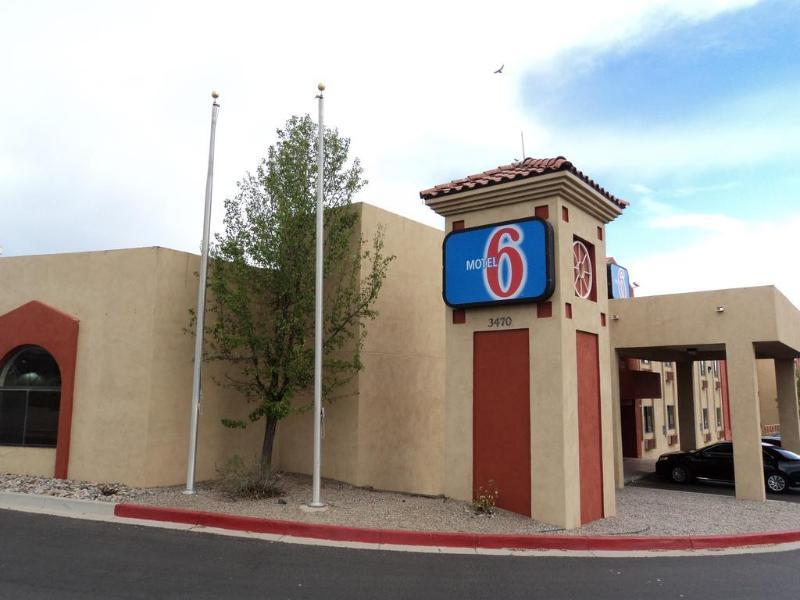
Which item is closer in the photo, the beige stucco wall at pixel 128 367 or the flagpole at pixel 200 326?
the flagpole at pixel 200 326

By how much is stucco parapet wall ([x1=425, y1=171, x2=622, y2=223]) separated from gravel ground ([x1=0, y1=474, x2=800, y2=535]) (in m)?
5.91

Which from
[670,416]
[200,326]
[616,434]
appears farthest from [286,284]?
[670,416]

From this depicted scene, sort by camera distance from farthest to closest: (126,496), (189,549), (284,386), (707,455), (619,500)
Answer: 1. (707,455)
2. (619,500)
3. (284,386)
4. (126,496)
5. (189,549)

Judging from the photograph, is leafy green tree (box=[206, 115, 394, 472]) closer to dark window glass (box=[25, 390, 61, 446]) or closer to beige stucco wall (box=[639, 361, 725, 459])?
dark window glass (box=[25, 390, 61, 446])

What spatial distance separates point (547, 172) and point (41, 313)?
1163 centimetres

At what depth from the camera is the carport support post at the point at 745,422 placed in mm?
16062

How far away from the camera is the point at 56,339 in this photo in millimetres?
14062

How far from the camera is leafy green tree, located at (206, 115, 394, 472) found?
44.0 feet

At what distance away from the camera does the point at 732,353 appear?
663 inches

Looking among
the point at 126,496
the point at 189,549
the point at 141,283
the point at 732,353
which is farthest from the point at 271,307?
the point at 732,353

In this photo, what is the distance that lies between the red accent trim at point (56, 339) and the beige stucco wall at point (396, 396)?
4.90m

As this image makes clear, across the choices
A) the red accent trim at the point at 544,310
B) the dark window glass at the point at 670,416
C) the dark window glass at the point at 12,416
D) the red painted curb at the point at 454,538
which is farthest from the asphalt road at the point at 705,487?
the dark window glass at the point at 12,416

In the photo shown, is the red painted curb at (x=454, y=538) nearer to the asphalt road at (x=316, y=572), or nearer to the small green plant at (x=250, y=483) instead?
the asphalt road at (x=316, y=572)

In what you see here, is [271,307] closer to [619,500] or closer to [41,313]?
[41,313]
